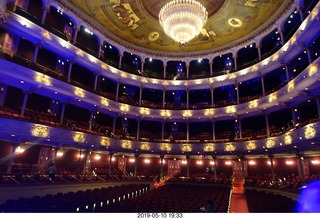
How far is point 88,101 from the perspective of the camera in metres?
19.5

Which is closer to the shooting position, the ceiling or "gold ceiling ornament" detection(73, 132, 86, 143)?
"gold ceiling ornament" detection(73, 132, 86, 143)

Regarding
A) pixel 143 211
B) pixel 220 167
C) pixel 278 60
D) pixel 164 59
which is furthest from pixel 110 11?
pixel 220 167

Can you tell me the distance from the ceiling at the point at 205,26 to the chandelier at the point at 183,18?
5.88m

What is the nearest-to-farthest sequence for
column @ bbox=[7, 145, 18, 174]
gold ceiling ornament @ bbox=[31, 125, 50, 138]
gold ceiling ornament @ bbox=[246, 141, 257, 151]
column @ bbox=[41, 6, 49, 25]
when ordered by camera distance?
gold ceiling ornament @ bbox=[31, 125, 50, 138] < column @ bbox=[7, 145, 18, 174] < column @ bbox=[41, 6, 49, 25] < gold ceiling ornament @ bbox=[246, 141, 257, 151]

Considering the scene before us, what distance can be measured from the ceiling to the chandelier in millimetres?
5882

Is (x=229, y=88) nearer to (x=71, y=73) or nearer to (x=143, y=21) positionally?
(x=143, y=21)

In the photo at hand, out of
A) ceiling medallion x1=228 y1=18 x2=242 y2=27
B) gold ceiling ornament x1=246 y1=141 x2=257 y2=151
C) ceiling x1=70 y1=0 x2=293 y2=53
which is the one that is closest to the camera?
A: ceiling x1=70 y1=0 x2=293 y2=53

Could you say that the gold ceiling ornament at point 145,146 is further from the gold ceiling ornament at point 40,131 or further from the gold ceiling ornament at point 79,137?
the gold ceiling ornament at point 40,131

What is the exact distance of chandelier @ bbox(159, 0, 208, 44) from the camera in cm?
1277

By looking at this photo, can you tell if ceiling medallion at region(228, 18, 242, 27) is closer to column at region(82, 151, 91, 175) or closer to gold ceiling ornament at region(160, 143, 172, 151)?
gold ceiling ornament at region(160, 143, 172, 151)

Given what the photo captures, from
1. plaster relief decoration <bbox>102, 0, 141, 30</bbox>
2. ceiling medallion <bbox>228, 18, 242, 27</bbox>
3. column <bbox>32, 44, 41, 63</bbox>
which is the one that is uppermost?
ceiling medallion <bbox>228, 18, 242, 27</bbox>

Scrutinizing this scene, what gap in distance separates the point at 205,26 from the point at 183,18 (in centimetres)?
959

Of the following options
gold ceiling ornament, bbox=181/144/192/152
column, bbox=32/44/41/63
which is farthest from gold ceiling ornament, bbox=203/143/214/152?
column, bbox=32/44/41/63

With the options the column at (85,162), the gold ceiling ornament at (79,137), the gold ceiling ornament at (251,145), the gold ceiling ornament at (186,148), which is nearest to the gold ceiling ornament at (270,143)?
the gold ceiling ornament at (251,145)
